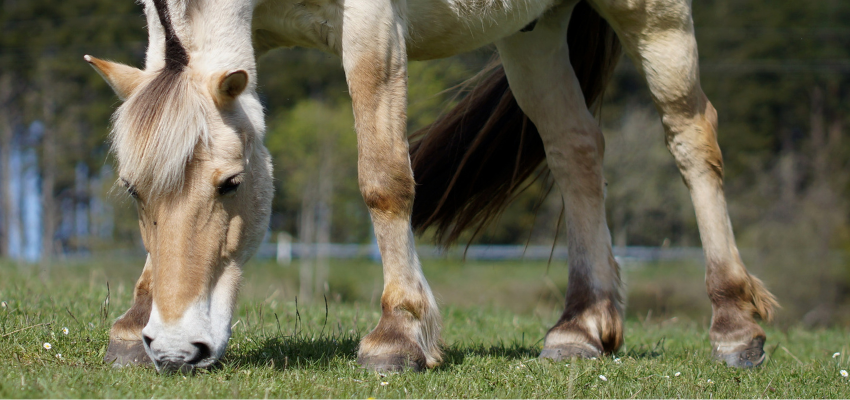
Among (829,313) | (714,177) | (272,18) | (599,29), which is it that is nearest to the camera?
(272,18)

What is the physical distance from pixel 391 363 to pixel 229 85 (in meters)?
1.20

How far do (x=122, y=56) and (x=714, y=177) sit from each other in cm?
3048

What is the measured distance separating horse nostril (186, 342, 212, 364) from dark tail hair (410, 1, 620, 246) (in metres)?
2.05

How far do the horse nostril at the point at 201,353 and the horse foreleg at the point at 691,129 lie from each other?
8.59ft

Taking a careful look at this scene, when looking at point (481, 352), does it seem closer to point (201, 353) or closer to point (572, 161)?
point (572, 161)

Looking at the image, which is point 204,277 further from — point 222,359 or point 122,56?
point 122,56

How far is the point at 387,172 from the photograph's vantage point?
295 cm

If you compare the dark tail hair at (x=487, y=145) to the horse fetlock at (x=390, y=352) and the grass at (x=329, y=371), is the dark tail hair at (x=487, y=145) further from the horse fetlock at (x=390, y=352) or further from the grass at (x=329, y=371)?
the horse fetlock at (x=390, y=352)

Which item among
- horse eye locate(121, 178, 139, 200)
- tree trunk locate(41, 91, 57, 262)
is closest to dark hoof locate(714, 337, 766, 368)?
horse eye locate(121, 178, 139, 200)

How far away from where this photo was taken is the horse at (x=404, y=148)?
8.60 feet

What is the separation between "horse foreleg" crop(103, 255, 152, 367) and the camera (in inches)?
113

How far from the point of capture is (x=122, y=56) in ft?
99.7

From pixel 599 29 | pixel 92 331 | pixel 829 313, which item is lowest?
pixel 829 313

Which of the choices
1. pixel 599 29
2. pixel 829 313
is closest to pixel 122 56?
pixel 829 313
